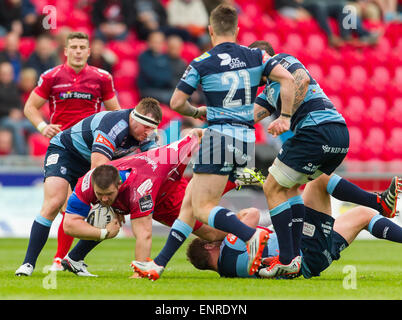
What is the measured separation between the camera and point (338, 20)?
20000 millimetres

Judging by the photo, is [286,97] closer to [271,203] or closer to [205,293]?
[271,203]

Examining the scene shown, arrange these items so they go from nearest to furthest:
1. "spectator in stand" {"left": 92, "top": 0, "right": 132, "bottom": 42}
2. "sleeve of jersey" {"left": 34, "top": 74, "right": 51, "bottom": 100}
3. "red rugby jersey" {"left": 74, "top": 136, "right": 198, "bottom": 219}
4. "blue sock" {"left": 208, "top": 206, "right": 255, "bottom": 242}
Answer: "blue sock" {"left": 208, "top": 206, "right": 255, "bottom": 242} → "red rugby jersey" {"left": 74, "top": 136, "right": 198, "bottom": 219} → "sleeve of jersey" {"left": 34, "top": 74, "right": 51, "bottom": 100} → "spectator in stand" {"left": 92, "top": 0, "right": 132, "bottom": 42}

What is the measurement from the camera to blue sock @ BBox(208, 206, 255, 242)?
21.0 feet

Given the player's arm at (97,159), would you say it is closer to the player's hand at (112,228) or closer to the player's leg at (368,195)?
the player's hand at (112,228)

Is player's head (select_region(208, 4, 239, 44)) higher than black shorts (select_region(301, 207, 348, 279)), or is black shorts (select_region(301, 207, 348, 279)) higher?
player's head (select_region(208, 4, 239, 44))

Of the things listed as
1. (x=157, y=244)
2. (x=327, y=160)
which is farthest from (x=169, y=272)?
(x=157, y=244)

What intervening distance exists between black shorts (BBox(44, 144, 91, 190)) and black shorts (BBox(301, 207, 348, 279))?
7.73 ft

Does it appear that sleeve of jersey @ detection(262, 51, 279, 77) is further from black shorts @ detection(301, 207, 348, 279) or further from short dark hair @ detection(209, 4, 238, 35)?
black shorts @ detection(301, 207, 348, 279)

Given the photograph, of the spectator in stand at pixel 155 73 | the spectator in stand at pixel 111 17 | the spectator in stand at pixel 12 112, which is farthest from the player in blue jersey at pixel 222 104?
the spectator in stand at pixel 111 17

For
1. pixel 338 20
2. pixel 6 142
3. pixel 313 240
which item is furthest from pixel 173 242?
pixel 338 20

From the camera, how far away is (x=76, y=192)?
704 cm

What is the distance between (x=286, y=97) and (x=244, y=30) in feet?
38.7

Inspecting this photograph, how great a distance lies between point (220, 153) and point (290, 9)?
44.8ft

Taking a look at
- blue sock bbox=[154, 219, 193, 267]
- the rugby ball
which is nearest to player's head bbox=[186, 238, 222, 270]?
blue sock bbox=[154, 219, 193, 267]
